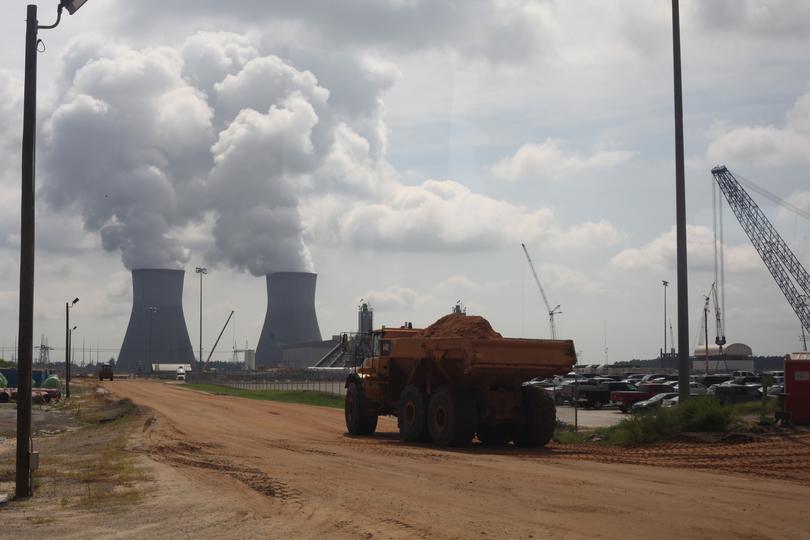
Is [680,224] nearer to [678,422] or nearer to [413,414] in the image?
[678,422]

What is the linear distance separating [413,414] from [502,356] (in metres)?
3.74

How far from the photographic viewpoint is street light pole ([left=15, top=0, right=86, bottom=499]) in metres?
14.6

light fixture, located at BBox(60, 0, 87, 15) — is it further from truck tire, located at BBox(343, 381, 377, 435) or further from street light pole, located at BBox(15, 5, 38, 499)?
truck tire, located at BBox(343, 381, 377, 435)

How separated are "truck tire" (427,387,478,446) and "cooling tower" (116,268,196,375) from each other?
101278 millimetres

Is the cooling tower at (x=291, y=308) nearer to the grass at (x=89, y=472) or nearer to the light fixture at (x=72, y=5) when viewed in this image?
the grass at (x=89, y=472)

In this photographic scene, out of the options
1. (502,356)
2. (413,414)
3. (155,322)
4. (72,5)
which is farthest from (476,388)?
(155,322)

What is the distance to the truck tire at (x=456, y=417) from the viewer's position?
879 inches

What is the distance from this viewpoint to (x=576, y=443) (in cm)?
2528

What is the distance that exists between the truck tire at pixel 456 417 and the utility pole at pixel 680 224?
512 cm

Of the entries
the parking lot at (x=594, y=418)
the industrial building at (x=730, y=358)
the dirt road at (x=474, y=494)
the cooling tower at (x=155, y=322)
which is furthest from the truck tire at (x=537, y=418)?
the industrial building at (x=730, y=358)

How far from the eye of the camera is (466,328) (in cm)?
2369

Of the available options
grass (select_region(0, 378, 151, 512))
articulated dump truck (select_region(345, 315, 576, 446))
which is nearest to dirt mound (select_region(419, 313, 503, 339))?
articulated dump truck (select_region(345, 315, 576, 446))

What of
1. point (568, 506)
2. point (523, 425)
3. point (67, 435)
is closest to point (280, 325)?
point (67, 435)

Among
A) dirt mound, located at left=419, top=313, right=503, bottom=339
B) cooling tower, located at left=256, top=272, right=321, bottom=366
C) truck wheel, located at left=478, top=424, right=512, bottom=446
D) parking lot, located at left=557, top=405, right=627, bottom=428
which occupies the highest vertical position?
cooling tower, located at left=256, top=272, right=321, bottom=366
